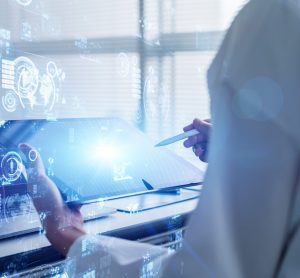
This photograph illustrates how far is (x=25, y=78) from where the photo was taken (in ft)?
2.46

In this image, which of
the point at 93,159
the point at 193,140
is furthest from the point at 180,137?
the point at 93,159

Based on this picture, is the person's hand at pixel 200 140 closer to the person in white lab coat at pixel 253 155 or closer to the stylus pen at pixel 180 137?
the stylus pen at pixel 180 137

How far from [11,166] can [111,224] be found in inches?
8.2

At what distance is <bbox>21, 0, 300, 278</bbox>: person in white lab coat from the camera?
401 mm

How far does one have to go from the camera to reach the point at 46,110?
32.1 inches

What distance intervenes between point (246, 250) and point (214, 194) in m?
0.07

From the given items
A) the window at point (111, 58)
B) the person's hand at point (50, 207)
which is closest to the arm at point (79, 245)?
the person's hand at point (50, 207)

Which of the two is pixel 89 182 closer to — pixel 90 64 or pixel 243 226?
pixel 90 64

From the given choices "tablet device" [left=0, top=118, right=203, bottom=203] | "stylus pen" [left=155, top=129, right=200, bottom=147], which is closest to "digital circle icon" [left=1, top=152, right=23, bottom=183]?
"tablet device" [left=0, top=118, right=203, bottom=203]

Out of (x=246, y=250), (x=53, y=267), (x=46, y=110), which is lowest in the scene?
(x=53, y=267)

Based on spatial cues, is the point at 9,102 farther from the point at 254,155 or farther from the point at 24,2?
the point at 254,155

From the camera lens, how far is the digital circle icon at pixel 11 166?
0.68 metres

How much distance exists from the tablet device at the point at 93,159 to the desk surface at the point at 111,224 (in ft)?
0.22

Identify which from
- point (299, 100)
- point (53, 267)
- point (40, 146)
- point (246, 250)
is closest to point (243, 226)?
point (246, 250)
